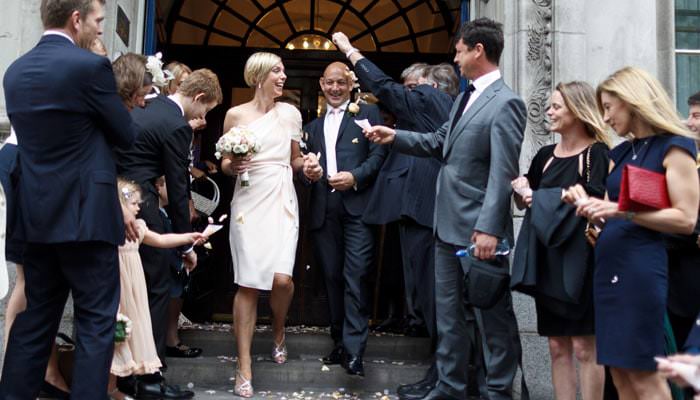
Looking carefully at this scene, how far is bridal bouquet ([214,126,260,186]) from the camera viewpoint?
657cm

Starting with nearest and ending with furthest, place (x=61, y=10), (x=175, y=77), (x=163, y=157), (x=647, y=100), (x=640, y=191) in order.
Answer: (x=640, y=191)
(x=647, y=100)
(x=61, y=10)
(x=163, y=157)
(x=175, y=77)

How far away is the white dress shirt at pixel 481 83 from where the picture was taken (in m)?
5.68

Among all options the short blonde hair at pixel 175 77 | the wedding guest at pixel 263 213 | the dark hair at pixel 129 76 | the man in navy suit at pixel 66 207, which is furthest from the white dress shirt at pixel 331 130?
the man in navy suit at pixel 66 207

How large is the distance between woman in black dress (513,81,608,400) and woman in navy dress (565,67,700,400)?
70 centimetres

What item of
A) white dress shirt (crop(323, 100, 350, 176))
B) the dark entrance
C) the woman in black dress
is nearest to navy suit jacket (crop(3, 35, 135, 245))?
the woman in black dress

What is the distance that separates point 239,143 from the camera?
6586mm

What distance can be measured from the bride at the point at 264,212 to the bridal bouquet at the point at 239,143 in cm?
10

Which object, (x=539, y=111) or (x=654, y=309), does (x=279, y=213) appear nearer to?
(x=539, y=111)

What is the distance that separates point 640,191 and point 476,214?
5.26 feet

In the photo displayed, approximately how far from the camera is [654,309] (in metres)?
4.17

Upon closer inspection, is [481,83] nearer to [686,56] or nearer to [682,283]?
[682,283]

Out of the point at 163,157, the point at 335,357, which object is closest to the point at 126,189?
the point at 163,157

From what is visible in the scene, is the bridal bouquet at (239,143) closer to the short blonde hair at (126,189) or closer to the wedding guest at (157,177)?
the wedding guest at (157,177)

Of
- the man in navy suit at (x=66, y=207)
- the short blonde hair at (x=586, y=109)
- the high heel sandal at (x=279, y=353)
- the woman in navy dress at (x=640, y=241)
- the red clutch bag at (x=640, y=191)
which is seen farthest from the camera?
the high heel sandal at (x=279, y=353)
